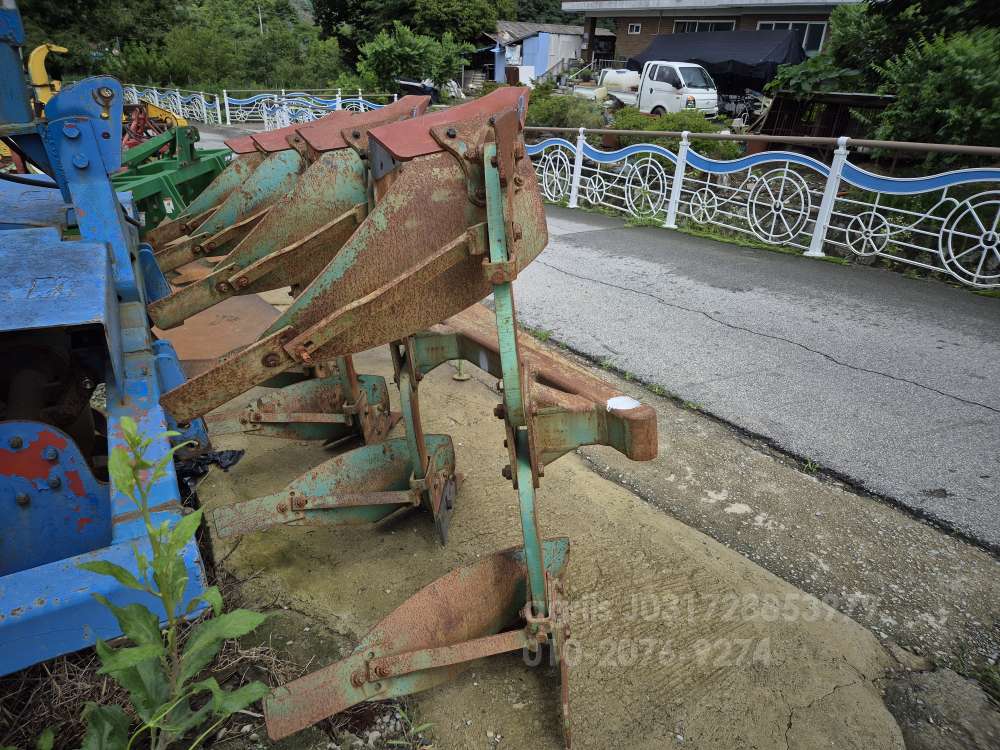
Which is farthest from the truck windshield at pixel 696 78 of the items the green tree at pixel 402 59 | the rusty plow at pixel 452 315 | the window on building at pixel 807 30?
the rusty plow at pixel 452 315

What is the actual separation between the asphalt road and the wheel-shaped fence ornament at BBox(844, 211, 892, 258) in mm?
208

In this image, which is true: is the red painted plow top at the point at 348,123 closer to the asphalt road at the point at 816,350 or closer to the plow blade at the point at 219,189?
the plow blade at the point at 219,189

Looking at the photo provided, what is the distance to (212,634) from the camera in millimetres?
1330

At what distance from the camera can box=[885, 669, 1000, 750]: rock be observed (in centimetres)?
171

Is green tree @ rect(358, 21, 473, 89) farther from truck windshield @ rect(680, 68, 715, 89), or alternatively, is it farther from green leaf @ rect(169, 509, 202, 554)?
green leaf @ rect(169, 509, 202, 554)

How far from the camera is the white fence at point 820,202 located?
206 inches

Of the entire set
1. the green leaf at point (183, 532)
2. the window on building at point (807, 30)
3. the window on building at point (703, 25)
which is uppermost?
the window on building at point (703, 25)

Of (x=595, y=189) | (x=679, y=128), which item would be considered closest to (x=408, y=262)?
(x=595, y=189)

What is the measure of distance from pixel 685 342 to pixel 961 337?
1846mm

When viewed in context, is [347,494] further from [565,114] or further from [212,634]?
[565,114]

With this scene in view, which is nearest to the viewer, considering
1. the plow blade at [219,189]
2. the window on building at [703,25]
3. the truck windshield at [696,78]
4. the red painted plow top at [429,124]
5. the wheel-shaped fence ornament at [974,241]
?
the red painted plow top at [429,124]

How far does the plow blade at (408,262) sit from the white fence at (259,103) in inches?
654

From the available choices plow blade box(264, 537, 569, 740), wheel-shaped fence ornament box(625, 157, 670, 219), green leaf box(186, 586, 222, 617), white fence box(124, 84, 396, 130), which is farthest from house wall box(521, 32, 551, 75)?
green leaf box(186, 586, 222, 617)

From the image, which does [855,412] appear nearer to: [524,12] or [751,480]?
[751,480]
